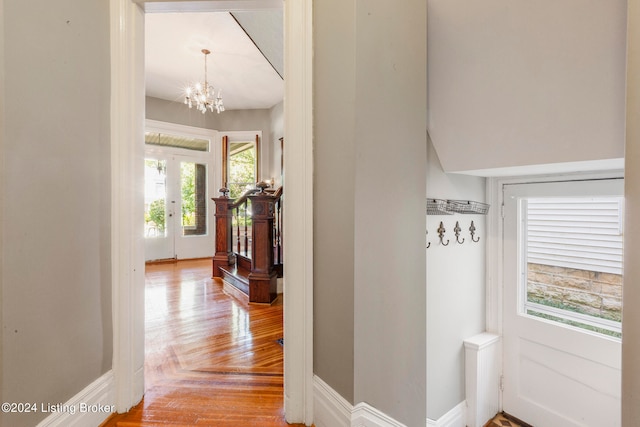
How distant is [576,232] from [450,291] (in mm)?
926

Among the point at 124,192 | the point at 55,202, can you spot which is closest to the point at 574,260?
the point at 124,192

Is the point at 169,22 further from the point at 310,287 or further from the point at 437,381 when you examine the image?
the point at 437,381

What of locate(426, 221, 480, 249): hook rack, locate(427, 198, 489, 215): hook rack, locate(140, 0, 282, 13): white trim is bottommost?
locate(426, 221, 480, 249): hook rack

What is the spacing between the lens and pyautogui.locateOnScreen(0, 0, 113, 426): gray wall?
89 centimetres

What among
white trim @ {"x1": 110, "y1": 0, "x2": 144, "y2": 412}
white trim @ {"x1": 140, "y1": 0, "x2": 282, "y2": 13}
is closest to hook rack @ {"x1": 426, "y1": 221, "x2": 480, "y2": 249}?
white trim @ {"x1": 140, "y1": 0, "x2": 282, "y2": 13}

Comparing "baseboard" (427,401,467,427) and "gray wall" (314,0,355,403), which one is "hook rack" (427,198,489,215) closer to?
"gray wall" (314,0,355,403)

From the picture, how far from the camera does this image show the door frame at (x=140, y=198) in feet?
3.97

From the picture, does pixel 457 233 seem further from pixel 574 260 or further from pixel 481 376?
pixel 481 376

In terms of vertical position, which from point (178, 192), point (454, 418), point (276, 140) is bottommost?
point (454, 418)

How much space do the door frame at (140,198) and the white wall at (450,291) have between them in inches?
35.7

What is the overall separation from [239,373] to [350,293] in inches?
38.9

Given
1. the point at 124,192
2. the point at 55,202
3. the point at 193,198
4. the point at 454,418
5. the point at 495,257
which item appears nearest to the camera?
the point at 55,202

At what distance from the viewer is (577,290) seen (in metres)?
1.90

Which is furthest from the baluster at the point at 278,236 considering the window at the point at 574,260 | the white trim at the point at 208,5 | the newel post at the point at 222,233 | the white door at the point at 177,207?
the white door at the point at 177,207
